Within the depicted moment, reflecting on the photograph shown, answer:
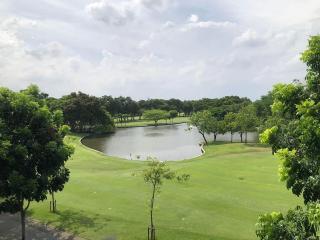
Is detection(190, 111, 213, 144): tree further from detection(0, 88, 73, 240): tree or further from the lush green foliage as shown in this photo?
the lush green foliage

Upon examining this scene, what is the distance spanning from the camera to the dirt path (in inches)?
1009

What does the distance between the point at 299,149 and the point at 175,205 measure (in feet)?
69.3

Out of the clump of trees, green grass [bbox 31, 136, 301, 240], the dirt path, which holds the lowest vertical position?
the dirt path

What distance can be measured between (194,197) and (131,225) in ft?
27.5

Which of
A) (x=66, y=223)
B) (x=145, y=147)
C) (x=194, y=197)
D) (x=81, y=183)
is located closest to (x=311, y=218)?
(x=66, y=223)

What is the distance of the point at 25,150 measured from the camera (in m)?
21.3

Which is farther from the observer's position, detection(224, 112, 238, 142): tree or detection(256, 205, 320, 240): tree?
detection(224, 112, 238, 142): tree

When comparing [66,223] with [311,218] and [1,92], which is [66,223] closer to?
[1,92]

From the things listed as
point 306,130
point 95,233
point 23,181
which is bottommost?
point 95,233

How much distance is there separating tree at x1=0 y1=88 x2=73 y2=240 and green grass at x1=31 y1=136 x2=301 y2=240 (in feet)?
18.0

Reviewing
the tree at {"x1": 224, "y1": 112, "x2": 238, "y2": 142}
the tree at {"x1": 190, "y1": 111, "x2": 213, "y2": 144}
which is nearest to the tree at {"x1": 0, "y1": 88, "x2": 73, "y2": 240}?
the tree at {"x1": 224, "y1": 112, "x2": 238, "y2": 142}

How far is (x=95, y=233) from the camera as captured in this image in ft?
84.6

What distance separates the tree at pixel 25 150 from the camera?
70.1 feet

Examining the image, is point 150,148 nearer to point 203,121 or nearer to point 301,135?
point 203,121
